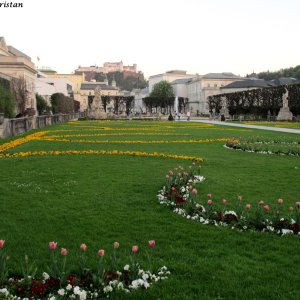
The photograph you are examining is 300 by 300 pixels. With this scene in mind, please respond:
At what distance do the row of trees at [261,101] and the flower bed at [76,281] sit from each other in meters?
49.3

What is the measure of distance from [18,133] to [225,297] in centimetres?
2354

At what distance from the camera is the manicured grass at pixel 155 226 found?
438 cm

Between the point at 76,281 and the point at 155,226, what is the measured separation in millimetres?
2067

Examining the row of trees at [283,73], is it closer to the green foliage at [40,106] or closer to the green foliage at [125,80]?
the green foliage at [125,80]

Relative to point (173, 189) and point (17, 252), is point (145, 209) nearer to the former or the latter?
point (173, 189)

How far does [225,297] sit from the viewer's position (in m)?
4.02

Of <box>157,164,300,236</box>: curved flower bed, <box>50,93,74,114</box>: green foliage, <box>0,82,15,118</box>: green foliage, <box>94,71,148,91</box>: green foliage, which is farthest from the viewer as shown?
<box>94,71,148,91</box>: green foliage

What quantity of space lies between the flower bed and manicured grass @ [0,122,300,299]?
158mm

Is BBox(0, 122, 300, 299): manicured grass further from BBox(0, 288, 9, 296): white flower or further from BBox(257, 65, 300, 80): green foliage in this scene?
BBox(257, 65, 300, 80): green foliage

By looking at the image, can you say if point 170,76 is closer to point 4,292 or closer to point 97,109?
point 97,109

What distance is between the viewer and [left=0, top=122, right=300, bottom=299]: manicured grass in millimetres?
4379

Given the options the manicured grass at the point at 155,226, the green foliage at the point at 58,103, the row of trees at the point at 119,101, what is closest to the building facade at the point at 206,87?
the row of trees at the point at 119,101

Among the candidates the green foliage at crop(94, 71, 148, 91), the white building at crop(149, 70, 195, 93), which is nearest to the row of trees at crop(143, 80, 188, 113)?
the white building at crop(149, 70, 195, 93)

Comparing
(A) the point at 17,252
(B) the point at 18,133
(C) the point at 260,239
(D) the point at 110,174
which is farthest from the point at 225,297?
(B) the point at 18,133
